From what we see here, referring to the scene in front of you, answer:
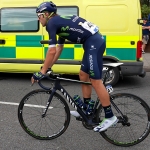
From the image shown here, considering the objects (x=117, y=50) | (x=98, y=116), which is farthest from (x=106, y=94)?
(x=117, y=50)

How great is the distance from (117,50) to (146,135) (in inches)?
116

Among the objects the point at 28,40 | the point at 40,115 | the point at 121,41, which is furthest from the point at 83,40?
the point at 28,40

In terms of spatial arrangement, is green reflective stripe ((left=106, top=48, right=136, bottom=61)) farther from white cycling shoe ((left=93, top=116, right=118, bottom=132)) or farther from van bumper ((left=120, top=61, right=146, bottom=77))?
white cycling shoe ((left=93, top=116, right=118, bottom=132))

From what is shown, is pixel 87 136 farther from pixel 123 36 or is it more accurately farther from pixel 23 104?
pixel 123 36

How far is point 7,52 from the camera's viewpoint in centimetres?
661

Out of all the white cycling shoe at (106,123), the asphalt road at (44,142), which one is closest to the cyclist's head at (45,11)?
the asphalt road at (44,142)

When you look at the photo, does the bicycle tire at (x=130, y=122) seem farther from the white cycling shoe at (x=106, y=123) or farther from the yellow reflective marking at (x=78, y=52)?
the yellow reflective marking at (x=78, y=52)

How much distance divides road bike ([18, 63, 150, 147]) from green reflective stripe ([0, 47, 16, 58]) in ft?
9.65

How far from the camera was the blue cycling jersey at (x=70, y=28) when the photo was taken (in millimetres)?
3256

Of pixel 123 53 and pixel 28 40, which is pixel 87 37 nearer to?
pixel 123 53

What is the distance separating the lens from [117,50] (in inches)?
245

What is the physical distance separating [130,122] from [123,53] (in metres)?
2.80

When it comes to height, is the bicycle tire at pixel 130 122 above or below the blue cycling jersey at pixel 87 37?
below

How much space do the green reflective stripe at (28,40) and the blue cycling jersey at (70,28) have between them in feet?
9.89
